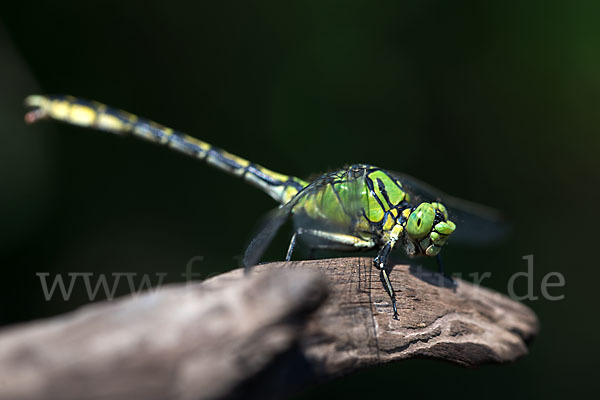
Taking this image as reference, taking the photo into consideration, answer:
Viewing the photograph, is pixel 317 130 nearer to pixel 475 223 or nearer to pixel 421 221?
pixel 475 223

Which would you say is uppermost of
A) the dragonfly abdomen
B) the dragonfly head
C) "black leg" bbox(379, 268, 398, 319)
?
the dragonfly abdomen

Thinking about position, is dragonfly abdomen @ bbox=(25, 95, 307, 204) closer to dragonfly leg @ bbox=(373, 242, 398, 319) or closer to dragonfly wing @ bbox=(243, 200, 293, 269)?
dragonfly wing @ bbox=(243, 200, 293, 269)

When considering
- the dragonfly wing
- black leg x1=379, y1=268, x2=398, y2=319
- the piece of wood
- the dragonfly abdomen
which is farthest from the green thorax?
the piece of wood

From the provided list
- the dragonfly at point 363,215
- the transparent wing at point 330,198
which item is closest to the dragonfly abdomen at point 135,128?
the dragonfly at point 363,215

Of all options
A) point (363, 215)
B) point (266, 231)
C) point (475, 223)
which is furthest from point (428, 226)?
point (475, 223)

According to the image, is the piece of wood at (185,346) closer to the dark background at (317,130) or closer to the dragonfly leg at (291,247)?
the dragonfly leg at (291,247)

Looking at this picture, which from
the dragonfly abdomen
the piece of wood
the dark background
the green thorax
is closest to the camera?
the piece of wood

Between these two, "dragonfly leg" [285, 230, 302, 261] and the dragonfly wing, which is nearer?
the dragonfly wing
